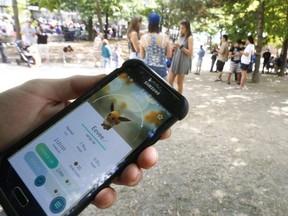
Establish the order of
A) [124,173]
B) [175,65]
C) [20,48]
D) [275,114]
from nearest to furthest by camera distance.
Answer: [124,173], [175,65], [275,114], [20,48]

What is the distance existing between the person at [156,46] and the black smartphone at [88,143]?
3474 mm

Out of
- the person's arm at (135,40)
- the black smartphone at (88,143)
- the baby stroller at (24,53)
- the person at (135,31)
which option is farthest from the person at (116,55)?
the black smartphone at (88,143)

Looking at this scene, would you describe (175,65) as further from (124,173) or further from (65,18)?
(65,18)

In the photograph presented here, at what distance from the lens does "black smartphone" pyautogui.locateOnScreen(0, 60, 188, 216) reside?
1.57 m

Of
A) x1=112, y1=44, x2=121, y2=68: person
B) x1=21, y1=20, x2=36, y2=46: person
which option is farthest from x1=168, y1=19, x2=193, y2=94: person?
x1=21, y1=20, x2=36, y2=46: person

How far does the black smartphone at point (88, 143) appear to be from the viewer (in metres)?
1.57

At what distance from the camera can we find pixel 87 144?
5.59 feet

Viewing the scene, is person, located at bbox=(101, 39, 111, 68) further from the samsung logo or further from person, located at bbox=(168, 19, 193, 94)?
the samsung logo

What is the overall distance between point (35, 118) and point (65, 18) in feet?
137

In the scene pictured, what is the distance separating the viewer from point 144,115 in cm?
176

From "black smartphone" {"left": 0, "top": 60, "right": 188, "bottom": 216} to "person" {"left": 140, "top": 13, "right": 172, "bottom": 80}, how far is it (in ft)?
11.4

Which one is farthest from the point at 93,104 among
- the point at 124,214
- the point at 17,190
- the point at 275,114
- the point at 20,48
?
the point at 20,48

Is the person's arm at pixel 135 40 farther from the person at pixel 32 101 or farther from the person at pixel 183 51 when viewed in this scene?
the person at pixel 32 101

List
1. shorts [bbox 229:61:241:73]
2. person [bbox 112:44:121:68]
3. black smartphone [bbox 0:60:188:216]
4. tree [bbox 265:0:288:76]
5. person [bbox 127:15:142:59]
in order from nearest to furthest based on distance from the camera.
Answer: black smartphone [bbox 0:60:188:216]
person [bbox 127:15:142:59]
shorts [bbox 229:61:241:73]
tree [bbox 265:0:288:76]
person [bbox 112:44:121:68]
